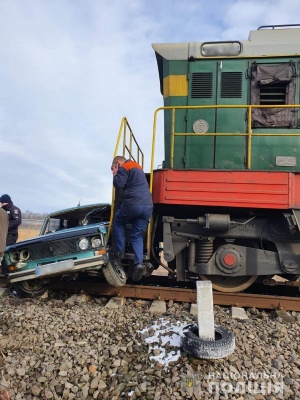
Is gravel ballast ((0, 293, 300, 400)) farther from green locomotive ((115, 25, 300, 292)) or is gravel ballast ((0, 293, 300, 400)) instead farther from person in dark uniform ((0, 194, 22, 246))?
person in dark uniform ((0, 194, 22, 246))

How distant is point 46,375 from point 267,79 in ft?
16.4

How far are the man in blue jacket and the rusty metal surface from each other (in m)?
0.40

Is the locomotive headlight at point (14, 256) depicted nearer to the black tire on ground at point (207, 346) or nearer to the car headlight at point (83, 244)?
the car headlight at point (83, 244)

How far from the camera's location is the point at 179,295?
463 centimetres

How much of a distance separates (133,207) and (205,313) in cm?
175

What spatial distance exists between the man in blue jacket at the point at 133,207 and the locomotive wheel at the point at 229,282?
1203mm

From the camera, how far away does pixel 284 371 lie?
2.72 metres

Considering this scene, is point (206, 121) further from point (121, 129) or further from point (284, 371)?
point (284, 371)

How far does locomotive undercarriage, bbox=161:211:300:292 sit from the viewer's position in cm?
445

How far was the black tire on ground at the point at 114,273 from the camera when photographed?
4.46 metres

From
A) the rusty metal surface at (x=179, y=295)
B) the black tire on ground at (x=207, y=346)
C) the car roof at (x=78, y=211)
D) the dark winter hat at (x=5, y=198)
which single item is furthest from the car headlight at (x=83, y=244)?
the dark winter hat at (x=5, y=198)

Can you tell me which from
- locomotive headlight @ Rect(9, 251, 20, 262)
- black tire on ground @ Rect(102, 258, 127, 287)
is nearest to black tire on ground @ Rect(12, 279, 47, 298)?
locomotive headlight @ Rect(9, 251, 20, 262)

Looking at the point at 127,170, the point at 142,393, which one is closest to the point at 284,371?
the point at 142,393

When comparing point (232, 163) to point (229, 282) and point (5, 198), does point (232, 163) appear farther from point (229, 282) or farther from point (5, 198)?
point (5, 198)
